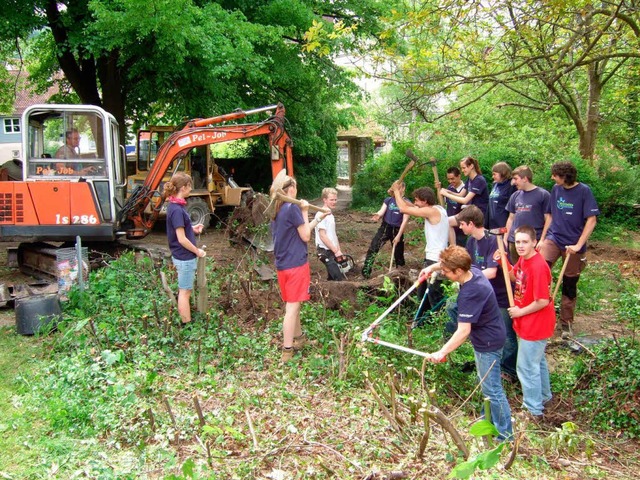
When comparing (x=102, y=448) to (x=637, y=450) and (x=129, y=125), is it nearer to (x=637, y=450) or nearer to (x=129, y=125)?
(x=637, y=450)

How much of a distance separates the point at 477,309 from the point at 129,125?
14.7 metres

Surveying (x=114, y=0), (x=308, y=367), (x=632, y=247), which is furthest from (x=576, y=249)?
(x=114, y=0)

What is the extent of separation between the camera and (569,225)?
596 centimetres

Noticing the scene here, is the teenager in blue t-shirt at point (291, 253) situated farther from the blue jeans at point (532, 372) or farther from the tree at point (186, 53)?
the tree at point (186, 53)

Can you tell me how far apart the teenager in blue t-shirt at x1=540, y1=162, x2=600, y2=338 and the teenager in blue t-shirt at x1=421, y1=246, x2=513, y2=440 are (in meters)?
2.25

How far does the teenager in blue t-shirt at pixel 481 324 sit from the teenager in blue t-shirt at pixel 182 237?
2946 millimetres

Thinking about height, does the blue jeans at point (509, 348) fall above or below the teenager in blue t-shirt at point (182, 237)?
below

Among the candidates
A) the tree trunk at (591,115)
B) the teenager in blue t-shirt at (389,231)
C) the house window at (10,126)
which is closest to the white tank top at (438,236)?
the teenager in blue t-shirt at (389,231)

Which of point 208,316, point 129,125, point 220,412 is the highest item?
point 129,125

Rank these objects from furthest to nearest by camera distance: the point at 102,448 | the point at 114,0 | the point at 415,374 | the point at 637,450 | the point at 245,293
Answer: the point at 114,0, the point at 245,293, the point at 415,374, the point at 637,450, the point at 102,448

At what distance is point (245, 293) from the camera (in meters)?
6.80

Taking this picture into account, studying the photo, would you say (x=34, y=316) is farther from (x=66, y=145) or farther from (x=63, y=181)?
(x=66, y=145)

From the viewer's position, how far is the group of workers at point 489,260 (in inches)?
159

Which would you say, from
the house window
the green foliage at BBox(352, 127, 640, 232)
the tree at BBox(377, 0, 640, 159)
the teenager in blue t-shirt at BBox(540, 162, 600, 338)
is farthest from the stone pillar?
the house window
